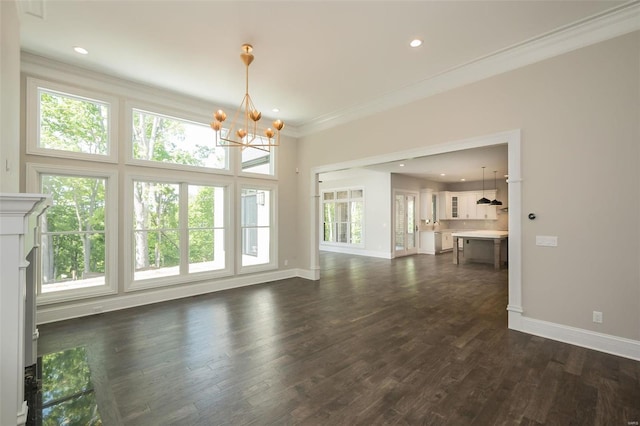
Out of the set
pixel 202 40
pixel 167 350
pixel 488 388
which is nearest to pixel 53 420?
pixel 167 350

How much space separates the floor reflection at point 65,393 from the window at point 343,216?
902cm

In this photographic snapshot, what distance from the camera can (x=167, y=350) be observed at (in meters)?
3.09

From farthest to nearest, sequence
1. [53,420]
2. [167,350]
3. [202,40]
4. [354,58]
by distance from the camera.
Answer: [354,58] < [202,40] < [167,350] < [53,420]

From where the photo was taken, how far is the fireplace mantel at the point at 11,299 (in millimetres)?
1501

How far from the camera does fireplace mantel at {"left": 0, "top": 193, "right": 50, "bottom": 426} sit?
1.50 m

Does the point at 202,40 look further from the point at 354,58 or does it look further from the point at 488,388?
the point at 488,388

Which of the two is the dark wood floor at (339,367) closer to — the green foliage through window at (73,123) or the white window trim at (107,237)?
the white window trim at (107,237)

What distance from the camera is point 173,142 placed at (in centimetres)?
519

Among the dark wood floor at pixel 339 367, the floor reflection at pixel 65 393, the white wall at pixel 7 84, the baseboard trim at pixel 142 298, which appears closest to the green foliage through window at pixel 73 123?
the white wall at pixel 7 84

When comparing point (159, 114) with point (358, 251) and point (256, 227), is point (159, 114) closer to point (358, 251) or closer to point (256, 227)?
point (256, 227)

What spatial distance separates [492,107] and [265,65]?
10.3ft

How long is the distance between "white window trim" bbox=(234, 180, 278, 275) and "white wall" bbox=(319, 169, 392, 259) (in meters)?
4.76

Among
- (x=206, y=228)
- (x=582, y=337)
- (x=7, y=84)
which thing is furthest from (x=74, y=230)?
(x=582, y=337)

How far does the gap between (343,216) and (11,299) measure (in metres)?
10.5
